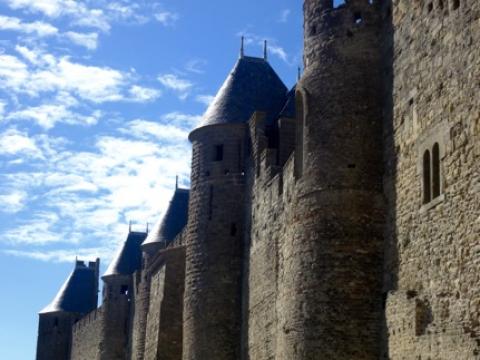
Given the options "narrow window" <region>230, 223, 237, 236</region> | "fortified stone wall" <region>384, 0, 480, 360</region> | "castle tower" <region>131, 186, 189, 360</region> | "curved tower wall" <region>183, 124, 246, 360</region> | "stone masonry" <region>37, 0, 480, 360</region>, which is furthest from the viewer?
"castle tower" <region>131, 186, 189, 360</region>

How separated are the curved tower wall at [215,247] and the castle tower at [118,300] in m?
13.9

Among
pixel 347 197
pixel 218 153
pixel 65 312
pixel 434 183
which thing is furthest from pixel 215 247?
pixel 65 312

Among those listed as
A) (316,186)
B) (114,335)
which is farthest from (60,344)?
(316,186)

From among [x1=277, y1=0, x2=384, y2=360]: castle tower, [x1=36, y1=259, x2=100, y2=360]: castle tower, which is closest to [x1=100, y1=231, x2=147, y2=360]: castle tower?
[x1=36, y1=259, x2=100, y2=360]: castle tower

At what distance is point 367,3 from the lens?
17.9m

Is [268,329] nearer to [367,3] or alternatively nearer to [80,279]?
[367,3]

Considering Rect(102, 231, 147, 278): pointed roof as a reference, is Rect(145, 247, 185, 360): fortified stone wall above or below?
below

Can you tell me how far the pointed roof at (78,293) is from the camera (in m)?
48.1

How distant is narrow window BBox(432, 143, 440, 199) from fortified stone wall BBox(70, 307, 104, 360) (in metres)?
26.2

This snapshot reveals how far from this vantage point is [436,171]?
48.1 feet

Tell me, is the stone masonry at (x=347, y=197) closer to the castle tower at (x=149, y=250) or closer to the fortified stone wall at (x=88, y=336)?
the castle tower at (x=149, y=250)

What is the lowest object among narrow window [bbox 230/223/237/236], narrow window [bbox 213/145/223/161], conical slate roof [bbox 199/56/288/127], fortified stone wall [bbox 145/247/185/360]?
fortified stone wall [bbox 145/247/185/360]

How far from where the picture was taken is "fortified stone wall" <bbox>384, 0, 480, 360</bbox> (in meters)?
13.4

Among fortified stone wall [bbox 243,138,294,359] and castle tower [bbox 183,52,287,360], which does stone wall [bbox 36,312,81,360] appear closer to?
castle tower [bbox 183,52,287,360]
